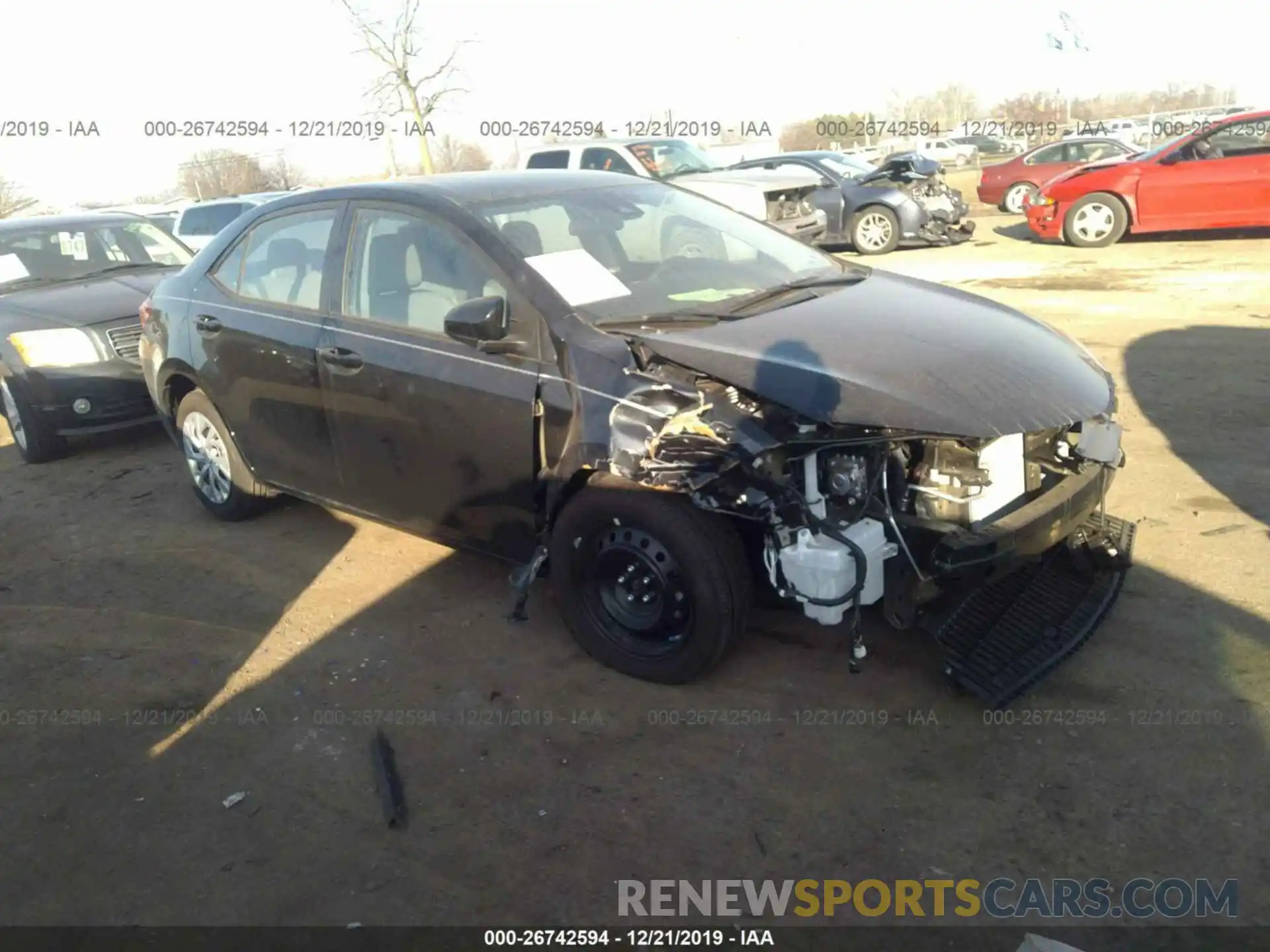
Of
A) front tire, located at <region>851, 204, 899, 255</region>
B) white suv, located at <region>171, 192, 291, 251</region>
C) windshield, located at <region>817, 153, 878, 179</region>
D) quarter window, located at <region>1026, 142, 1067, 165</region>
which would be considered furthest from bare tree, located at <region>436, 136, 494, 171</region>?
front tire, located at <region>851, 204, 899, 255</region>

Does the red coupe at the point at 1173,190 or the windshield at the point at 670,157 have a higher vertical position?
the windshield at the point at 670,157

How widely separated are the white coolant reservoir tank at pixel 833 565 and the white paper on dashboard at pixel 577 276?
3.95 ft

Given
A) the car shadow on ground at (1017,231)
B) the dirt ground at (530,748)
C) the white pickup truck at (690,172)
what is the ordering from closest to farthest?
the dirt ground at (530,748)
the white pickup truck at (690,172)
the car shadow on ground at (1017,231)

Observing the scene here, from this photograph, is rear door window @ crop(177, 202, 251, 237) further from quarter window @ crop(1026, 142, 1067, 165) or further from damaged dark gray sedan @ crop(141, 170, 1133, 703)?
quarter window @ crop(1026, 142, 1067, 165)

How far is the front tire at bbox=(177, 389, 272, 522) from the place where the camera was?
525 cm

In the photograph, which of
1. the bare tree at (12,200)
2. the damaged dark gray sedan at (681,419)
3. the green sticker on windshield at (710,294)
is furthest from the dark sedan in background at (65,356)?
the bare tree at (12,200)

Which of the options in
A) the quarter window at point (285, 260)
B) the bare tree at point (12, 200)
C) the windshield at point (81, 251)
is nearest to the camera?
the quarter window at point (285, 260)

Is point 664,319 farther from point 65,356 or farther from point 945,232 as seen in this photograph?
point 945,232

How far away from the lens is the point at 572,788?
3.14m

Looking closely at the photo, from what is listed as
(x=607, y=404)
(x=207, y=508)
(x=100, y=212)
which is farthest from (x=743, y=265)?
(x=100, y=212)

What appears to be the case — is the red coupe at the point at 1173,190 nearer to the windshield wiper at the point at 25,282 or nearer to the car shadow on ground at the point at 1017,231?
the car shadow on ground at the point at 1017,231

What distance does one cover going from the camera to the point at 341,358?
423cm

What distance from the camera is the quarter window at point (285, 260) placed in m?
4.48

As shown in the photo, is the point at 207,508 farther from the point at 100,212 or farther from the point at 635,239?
the point at 100,212
